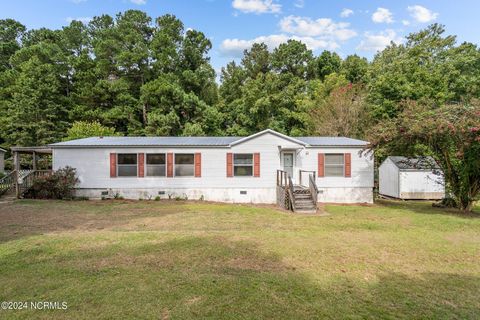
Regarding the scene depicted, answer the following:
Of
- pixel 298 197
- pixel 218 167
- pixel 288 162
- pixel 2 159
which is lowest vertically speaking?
pixel 298 197

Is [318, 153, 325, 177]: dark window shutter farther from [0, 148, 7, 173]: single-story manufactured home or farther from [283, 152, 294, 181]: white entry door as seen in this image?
[0, 148, 7, 173]: single-story manufactured home

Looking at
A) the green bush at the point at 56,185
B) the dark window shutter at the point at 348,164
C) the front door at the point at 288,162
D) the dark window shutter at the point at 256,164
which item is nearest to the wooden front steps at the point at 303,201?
the front door at the point at 288,162

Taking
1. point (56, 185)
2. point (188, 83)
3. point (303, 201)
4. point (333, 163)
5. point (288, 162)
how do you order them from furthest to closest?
point (188, 83)
point (288, 162)
point (333, 163)
point (56, 185)
point (303, 201)

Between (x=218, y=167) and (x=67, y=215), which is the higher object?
(x=218, y=167)

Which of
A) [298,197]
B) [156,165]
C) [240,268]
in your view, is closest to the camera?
[240,268]

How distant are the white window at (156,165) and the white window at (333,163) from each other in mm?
8749

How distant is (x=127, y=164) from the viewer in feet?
46.6

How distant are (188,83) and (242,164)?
60.0ft

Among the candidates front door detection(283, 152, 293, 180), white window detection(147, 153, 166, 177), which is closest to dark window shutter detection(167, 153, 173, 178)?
white window detection(147, 153, 166, 177)

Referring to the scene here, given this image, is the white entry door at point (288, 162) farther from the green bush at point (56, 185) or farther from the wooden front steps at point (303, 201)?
the green bush at point (56, 185)

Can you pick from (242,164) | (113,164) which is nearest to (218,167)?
(242,164)

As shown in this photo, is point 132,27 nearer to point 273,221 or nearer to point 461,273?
point 273,221

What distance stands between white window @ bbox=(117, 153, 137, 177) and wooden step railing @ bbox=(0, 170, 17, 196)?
5591mm

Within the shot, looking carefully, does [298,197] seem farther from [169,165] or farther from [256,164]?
[169,165]
